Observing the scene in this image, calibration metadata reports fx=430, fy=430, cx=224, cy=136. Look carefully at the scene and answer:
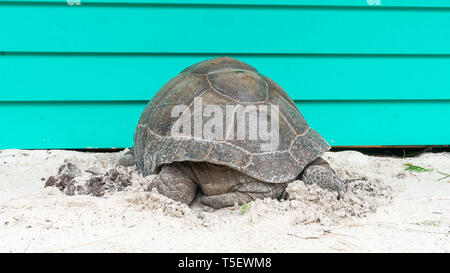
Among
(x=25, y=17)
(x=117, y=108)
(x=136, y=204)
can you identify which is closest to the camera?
(x=136, y=204)

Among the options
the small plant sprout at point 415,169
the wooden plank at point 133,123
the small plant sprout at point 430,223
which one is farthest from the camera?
the wooden plank at point 133,123

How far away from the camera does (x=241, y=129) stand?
2529 millimetres

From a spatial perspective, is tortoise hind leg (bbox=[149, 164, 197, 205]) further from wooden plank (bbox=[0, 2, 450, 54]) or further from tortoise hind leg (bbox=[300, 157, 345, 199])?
wooden plank (bbox=[0, 2, 450, 54])

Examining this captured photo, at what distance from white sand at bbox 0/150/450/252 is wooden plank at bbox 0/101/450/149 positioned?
0.91 meters

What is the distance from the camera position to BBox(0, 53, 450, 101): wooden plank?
3.77 metres

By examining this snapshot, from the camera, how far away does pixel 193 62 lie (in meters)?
3.88

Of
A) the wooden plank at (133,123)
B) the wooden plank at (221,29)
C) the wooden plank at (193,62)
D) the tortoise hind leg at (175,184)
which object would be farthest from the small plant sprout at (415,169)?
the tortoise hind leg at (175,184)

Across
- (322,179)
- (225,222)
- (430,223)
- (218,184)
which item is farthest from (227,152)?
(430,223)

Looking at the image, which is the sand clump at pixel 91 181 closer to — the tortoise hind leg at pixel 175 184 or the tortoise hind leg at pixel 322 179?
the tortoise hind leg at pixel 175 184

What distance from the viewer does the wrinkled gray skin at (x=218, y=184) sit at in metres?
2.54

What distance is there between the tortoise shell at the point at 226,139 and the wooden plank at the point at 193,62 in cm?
88

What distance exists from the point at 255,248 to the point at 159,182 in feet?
2.75
